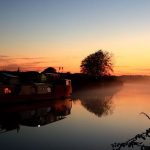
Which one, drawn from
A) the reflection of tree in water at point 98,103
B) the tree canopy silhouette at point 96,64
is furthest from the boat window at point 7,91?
the tree canopy silhouette at point 96,64

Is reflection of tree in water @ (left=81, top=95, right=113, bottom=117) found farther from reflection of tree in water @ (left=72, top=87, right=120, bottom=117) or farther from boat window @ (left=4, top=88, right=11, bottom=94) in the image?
boat window @ (left=4, top=88, right=11, bottom=94)

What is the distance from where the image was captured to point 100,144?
77.3 ft

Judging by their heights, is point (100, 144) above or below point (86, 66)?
below

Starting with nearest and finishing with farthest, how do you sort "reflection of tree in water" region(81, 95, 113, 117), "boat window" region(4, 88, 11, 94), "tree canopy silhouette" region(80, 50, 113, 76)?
"reflection of tree in water" region(81, 95, 113, 117)
"boat window" region(4, 88, 11, 94)
"tree canopy silhouette" region(80, 50, 113, 76)

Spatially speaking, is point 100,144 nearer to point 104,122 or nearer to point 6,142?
point 6,142

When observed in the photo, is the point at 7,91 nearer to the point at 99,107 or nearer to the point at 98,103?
the point at 99,107

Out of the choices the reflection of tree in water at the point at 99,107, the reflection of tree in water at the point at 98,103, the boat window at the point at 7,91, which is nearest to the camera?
the reflection of tree in water at the point at 99,107

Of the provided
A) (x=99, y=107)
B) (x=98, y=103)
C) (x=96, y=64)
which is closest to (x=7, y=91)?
(x=99, y=107)

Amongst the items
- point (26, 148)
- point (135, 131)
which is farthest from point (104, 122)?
point (26, 148)

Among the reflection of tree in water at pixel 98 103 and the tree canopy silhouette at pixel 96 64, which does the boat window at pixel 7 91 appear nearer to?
the reflection of tree in water at pixel 98 103

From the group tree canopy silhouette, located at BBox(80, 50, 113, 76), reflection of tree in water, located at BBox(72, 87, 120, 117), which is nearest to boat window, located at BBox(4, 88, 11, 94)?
reflection of tree in water, located at BBox(72, 87, 120, 117)

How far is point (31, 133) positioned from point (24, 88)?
28.7m

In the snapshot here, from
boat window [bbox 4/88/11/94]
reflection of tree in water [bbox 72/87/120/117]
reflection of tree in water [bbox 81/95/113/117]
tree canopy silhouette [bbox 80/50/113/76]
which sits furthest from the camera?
tree canopy silhouette [bbox 80/50/113/76]

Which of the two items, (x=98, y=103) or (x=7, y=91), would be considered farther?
(x=98, y=103)
